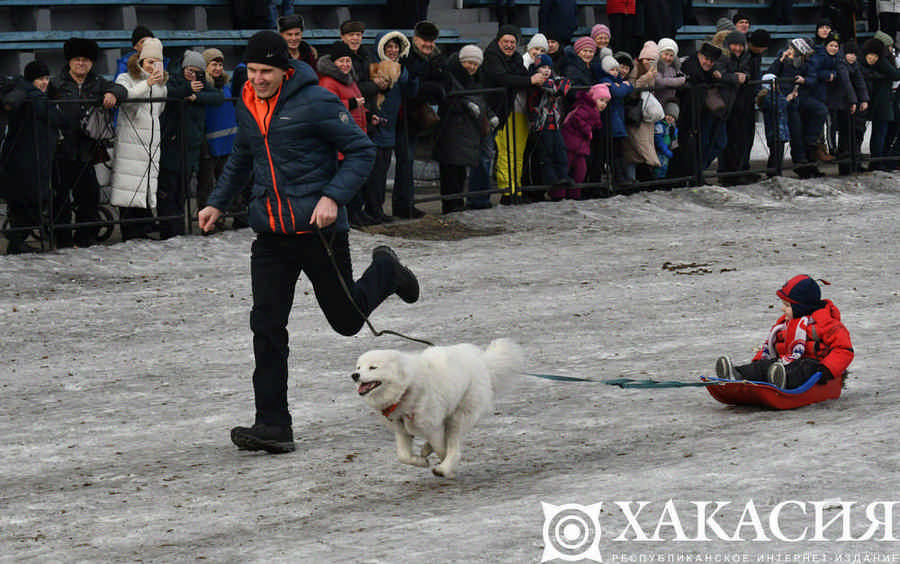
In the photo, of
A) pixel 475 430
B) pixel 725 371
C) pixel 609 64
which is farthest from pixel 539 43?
pixel 475 430

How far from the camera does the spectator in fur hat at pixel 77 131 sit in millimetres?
14297

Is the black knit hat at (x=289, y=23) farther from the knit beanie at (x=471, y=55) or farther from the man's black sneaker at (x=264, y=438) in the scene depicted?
the man's black sneaker at (x=264, y=438)

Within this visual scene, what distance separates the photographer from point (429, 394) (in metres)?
6.73

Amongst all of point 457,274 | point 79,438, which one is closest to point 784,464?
point 79,438

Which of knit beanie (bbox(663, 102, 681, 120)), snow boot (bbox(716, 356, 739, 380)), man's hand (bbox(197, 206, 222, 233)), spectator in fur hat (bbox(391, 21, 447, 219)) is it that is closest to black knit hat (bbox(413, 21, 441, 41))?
spectator in fur hat (bbox(391, 21, 447, 219))

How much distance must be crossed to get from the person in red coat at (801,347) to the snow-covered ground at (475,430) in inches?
8.9

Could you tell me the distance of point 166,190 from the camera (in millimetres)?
15305

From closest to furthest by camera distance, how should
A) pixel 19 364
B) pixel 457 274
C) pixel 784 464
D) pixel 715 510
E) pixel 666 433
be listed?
pixel 715 510 → pixel 784 464 → pixel 666 433 → pixel 19 364 → pixel 457 274

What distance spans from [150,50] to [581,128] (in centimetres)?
572

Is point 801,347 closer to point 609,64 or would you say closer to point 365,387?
point 365,387

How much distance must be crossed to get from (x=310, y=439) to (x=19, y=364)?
3275 millimetres

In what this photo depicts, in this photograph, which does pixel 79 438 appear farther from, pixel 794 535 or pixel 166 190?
pixel 166 190

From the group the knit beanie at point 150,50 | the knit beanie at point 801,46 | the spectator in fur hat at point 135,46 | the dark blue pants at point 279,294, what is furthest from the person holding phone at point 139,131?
the knit beanie at point 801,46

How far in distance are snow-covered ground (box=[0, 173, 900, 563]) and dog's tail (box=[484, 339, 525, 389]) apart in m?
0.45
